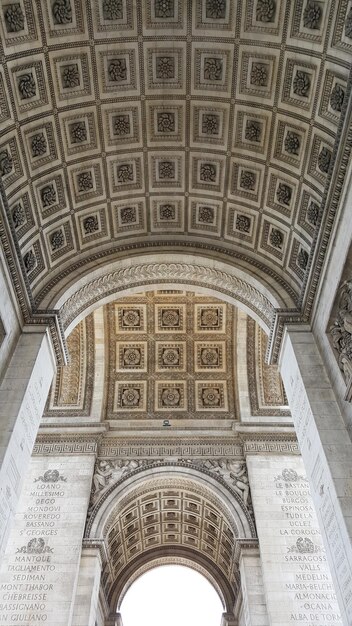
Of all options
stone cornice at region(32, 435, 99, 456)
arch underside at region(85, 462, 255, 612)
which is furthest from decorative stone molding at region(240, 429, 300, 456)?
stone cornice at region(32, 435, 99, 456)

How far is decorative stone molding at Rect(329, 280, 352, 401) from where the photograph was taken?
32.4 feet

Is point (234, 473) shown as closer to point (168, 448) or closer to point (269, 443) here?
point (269, 443)

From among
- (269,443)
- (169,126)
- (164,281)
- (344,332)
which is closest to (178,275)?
(164,281)

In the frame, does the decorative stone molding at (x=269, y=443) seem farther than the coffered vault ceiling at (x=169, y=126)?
Yes

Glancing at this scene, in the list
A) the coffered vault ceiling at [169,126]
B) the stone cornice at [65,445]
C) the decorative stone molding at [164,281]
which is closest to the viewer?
the coffered vault ceiling at [169,126]

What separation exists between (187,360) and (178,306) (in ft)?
7.26

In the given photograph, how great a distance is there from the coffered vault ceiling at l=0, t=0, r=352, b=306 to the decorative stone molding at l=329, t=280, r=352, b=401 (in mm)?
2280

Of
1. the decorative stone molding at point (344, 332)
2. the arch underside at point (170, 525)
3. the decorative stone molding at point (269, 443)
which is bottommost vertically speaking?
the decorative stone molding at point (344, 332)

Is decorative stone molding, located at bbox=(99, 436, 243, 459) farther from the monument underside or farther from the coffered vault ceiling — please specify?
the coffered vault ceiling

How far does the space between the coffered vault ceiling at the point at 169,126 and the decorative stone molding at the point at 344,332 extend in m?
2.28

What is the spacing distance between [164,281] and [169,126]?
4311mm

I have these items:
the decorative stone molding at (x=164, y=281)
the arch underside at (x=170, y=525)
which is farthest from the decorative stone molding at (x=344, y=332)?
the arch underside at (x=170, y=525)

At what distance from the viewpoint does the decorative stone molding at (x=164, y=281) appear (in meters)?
13.9

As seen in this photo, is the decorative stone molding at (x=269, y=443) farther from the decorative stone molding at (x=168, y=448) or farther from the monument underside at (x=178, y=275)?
the decorative stone molding at (x=168, y=448)
